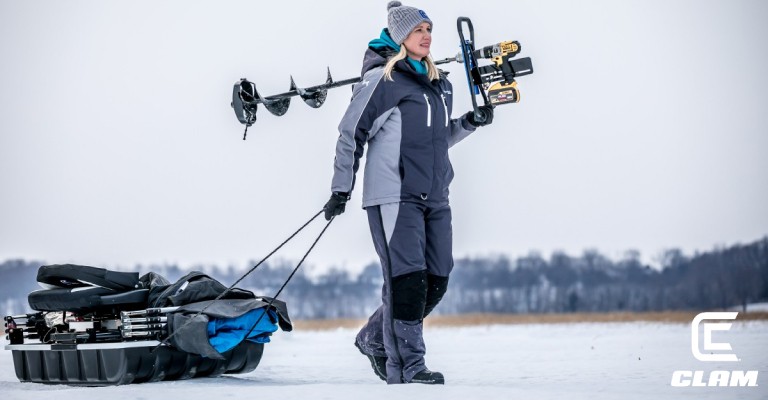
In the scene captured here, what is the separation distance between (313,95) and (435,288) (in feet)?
5.40

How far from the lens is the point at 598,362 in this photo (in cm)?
575

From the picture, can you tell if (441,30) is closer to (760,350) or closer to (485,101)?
(485,101)

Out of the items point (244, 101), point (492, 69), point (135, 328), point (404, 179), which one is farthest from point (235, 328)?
point (492, 69)

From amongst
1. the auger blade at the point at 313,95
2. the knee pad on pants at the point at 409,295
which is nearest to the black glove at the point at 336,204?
the knee pad on pants at the point at 409,295

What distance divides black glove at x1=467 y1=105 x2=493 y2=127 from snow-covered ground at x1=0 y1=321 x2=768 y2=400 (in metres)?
1.28

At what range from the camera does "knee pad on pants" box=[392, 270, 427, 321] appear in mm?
4375

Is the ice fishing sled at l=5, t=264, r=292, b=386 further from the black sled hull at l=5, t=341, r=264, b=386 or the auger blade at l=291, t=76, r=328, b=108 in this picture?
the auger blade at l=291, t=76, r=328, b=108

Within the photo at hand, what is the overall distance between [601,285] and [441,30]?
297 inches

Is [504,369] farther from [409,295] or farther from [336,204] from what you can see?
[336,204]

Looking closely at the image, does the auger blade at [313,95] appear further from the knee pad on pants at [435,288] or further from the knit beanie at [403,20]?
the knee pad on pants at [435,288]

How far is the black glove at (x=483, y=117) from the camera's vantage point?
15.4 feet

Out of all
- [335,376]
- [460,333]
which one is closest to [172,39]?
[460,333]

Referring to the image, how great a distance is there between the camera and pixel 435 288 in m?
4.59

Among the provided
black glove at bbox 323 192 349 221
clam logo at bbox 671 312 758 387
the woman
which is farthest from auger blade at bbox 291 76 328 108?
clam logo at bbox 671 312 758 387
